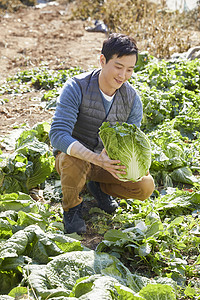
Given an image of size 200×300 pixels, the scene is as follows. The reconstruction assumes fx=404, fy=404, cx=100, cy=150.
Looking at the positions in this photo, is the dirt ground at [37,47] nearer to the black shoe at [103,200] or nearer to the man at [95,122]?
the black shoe at [103,200]

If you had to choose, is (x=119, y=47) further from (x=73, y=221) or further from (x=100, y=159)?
(x=73, y=221)

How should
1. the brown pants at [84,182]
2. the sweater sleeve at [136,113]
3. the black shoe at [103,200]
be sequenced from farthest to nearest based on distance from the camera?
1. the black shoe at [103,200]
2. the sweater sleeve at [136,113]
3. the brown pants at [84,182]

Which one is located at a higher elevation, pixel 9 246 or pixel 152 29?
pixel 152 29

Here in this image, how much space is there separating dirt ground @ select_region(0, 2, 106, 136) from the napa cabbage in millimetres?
2723

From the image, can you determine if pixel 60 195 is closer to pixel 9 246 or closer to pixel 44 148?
pixel 44 148

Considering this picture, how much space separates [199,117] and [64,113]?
2817 millimetres

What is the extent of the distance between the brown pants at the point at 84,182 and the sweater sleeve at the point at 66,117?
18 cm

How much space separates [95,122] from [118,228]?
105cm

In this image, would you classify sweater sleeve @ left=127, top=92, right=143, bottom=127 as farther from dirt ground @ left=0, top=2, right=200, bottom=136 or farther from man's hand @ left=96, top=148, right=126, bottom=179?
dirt ground @ left=0, top=2, right=200, bottom=136

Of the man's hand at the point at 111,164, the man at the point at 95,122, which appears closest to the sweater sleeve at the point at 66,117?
the man at the point at 95,122

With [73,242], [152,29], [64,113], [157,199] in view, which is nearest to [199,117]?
[157,199]

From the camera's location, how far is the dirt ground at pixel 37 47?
6449mm

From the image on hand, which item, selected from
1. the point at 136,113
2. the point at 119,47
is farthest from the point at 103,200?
the point at 119,47

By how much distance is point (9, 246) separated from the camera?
2.73 m
